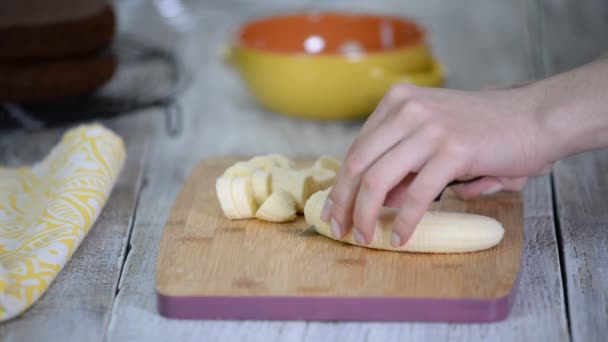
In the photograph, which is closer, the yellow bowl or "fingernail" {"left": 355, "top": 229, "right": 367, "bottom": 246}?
"fingernail" {"left": 355, "top": 229, "right": 367, "bottom": 246}

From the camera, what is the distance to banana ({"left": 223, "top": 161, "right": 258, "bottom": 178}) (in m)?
1.13

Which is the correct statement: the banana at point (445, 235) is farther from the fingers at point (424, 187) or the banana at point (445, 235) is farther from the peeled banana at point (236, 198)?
the peeled banana at point (236, 198)

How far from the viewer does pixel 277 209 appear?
42.0 inches

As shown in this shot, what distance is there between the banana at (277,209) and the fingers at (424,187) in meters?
0.18

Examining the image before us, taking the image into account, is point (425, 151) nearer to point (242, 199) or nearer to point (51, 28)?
point (242, 199)

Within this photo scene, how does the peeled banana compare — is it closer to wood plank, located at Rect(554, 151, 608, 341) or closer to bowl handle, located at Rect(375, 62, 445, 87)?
wood plank, located at Rect(554, 151, 608, 341)

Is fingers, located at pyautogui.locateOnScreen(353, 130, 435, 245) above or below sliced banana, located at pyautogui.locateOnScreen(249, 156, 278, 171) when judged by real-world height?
above

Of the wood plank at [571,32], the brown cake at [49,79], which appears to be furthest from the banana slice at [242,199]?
the wood plank at [571,32]

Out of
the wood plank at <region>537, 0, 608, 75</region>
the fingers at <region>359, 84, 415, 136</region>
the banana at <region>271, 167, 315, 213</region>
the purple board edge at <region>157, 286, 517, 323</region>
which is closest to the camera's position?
the purple board edge at <region>157, 286, 517, 323</region>

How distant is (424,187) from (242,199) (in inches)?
10.2

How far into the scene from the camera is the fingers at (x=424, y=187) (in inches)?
36.3

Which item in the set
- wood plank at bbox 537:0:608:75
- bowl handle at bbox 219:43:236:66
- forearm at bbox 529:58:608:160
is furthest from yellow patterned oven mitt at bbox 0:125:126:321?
wood plank at bbox 537:0:608:75

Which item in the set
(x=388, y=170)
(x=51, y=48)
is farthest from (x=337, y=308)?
(x=51, y=48)

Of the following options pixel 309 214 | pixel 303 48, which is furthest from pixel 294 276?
pixel 303 48
